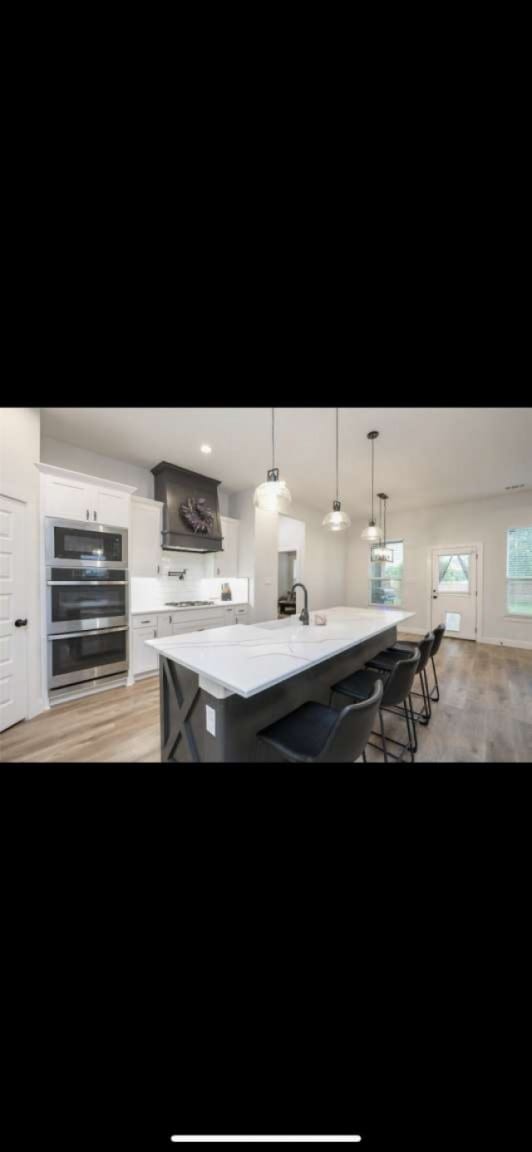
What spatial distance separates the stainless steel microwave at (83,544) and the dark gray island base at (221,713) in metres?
1.68

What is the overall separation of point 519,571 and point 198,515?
16.5ft

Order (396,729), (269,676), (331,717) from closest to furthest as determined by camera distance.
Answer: (269,676), (331,717), (396,729)

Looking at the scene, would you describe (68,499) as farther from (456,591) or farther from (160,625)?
(456,591)

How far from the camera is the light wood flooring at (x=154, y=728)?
78.3 inches

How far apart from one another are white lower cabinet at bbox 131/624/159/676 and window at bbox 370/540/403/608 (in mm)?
4504

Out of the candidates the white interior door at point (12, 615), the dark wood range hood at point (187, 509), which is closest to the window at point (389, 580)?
the dark wood range hood at point (187, 509)

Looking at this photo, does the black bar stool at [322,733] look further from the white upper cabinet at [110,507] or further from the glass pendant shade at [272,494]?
the white upper cabinet at [110,507]

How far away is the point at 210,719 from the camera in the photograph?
1334 mm

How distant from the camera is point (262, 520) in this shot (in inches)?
177
